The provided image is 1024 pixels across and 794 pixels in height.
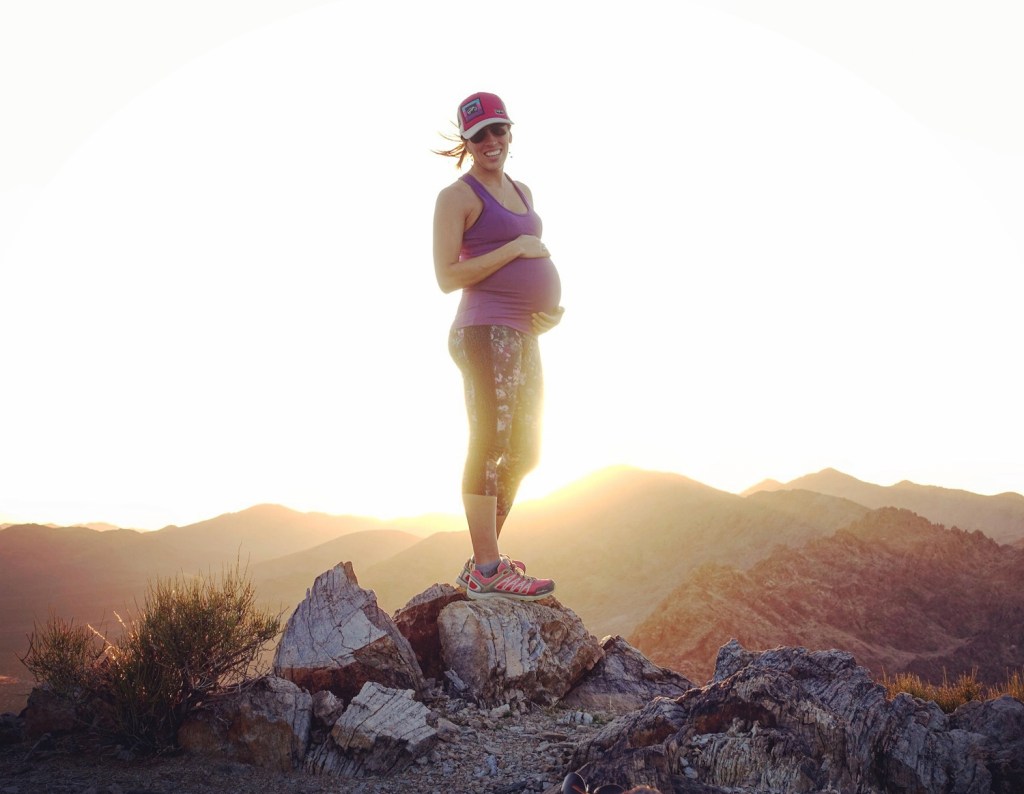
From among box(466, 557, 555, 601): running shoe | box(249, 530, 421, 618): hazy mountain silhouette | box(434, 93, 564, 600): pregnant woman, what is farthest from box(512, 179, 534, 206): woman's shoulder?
box(249, 530, 421, 618): hazy mountain silhouette

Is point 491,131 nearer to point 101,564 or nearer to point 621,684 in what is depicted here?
point 621,684

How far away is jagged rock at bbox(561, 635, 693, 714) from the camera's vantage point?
5.52 m

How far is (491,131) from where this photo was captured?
16.9ft

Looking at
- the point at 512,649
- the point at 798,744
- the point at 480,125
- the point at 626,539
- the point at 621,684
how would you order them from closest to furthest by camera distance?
1. the point at 798,744
2. the point at 480,125
3. the point at 512,649
4. the point at 621,684
5. the point at 626,539

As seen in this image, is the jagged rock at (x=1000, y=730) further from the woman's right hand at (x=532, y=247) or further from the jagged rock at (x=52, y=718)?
the jagged rock at (x=52, y=718)

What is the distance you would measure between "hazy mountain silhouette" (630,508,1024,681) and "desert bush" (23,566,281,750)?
46.8 ft

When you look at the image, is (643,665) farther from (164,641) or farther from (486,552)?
(164,641)

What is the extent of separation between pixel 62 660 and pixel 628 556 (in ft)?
98.1

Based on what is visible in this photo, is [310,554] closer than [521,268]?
No

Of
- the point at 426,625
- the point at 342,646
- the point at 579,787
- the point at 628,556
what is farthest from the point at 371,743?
the point at 628,556

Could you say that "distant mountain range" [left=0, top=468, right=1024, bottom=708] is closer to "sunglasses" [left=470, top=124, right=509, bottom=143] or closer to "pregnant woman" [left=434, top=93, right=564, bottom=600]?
"pregnant woman" [left=434, top=93, right=564, bottom=600]

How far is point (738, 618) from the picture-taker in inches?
767

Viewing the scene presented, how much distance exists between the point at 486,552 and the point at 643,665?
64.3 inches

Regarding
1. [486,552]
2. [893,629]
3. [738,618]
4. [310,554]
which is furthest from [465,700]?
[310,554]
